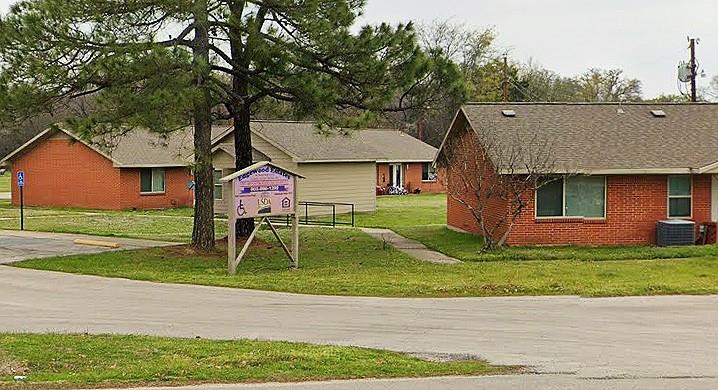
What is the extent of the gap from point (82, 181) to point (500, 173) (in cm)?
2703

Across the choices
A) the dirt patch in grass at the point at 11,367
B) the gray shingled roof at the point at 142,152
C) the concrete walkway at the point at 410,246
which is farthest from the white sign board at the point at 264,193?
the gray shingled roof at the point at 142,152

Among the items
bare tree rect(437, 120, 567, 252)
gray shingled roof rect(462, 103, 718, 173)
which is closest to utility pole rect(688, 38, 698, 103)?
gray shingled roof rect(462, 103, 718, 173)

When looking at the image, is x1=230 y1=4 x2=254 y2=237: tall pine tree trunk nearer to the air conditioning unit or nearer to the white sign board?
the white sign board

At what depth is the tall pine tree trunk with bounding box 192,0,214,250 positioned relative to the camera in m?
21.4

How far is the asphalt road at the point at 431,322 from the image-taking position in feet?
37.8

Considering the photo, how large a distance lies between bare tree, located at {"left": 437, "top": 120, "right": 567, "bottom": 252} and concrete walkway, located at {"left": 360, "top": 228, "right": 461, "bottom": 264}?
137 cm

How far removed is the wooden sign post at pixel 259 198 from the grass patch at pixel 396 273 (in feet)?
2.29

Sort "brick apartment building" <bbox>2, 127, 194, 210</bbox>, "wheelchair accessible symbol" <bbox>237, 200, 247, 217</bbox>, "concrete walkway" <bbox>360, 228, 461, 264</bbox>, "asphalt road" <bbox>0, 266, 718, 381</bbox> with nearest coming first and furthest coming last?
"asphalt road" <bbox>0, 266, 718, 381</bbox> < "wheelchair accessible symbol" <bbox>237, 200, 247, 217</bbox> < "concrete walkway" <bbox>360, 228, 461, 264</bbox> < "brick apartment building" <bbox>2, 127, 194, 210</bbox>

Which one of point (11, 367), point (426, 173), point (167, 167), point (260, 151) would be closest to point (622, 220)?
point (260, 151)

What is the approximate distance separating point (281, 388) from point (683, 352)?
5.80 meters

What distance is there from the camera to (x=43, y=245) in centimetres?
2756

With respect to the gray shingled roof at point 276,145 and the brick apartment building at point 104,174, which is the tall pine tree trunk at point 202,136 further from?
the brick apartment building at point 104,174

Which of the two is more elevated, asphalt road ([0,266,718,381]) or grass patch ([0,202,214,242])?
grass patch ([0,202,214,242])

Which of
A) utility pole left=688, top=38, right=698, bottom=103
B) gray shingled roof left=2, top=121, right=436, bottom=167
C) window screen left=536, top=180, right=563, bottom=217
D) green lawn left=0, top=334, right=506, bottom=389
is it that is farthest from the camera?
utility pole left=688, top=38, right=698, bottom=103
